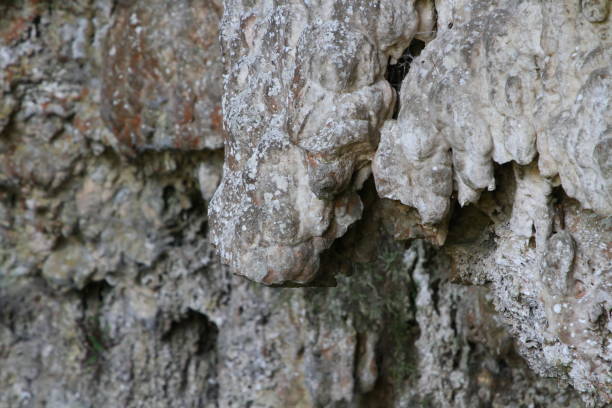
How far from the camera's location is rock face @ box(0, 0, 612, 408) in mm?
866

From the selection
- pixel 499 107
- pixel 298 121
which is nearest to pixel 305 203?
pixel 298 121

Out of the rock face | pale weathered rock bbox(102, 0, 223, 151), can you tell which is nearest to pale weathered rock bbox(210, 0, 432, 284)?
the rock face

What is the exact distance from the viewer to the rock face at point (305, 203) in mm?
866

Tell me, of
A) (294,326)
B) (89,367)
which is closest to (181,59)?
(294,326)

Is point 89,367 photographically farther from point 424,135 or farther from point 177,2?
point 424,135

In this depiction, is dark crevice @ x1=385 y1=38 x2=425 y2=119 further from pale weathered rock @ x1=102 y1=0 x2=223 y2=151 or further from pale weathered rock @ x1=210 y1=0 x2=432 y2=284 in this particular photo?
pale weathered rock @ x1=102 y1=0 x2=223 y2=151

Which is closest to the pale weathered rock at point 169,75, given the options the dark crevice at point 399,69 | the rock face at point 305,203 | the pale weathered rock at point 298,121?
the rock face at point 305,203

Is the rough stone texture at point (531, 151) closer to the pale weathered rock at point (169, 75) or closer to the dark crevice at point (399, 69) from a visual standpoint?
the dark crevice at point (399, 69)

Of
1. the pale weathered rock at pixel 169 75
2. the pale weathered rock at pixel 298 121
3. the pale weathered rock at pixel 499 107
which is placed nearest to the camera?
the pale weathered rock at pixel 499 107

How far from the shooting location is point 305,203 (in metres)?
1.03

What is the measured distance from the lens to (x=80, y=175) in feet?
6.37

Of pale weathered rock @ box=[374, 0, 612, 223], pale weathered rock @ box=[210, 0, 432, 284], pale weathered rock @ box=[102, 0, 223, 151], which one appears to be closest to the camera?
pale weathered rock @ box=[374, 0, 612, 223]

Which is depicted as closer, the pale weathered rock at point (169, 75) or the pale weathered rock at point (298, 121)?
the pale weathered rock at point (298, 121)

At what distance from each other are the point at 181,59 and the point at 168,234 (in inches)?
18.5
